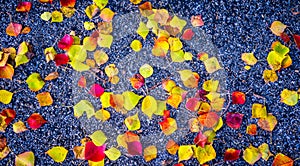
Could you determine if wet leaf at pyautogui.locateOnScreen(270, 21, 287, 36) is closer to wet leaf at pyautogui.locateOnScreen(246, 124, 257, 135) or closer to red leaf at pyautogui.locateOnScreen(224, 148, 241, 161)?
wet leaf at pyautogui.locateOnScreen(246, 124, 257, 135)

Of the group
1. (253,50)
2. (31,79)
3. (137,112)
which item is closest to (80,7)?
(31,79)

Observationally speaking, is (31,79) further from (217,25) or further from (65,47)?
(217,25)

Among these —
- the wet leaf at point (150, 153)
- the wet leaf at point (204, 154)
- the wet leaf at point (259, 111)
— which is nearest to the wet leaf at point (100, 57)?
the wet leaf at point (150, 153)

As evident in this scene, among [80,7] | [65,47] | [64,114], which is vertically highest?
[80,7]

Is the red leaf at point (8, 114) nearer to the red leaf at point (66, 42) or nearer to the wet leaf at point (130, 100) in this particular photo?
the red leaf at point (66, 42)

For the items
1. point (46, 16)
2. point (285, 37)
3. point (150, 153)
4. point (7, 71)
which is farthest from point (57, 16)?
point (285, 37)

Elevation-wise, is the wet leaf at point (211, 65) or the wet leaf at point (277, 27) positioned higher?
the wet leaf at point (277, 27)
